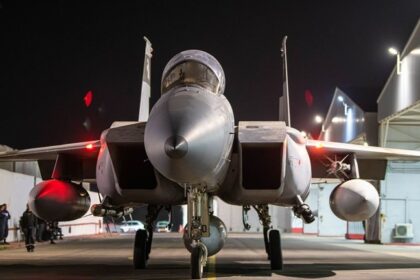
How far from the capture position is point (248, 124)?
30.5 ft

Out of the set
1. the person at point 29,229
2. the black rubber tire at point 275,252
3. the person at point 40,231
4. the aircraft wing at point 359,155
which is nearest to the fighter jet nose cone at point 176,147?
the aircraft wing at point 359,155

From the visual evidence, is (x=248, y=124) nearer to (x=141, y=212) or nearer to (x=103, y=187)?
(x=103, y=187)

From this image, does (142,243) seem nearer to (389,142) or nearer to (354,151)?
(354,151)

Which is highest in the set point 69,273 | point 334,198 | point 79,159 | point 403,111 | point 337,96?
point 337,96

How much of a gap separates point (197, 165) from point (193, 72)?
2207mm

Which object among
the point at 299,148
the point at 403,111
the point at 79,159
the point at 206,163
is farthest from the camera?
the point at 403,111

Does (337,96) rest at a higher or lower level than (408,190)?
higher

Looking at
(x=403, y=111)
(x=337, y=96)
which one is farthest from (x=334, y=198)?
(x=337, y=96)

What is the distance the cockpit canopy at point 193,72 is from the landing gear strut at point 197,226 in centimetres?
156

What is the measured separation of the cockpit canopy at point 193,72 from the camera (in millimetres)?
8852

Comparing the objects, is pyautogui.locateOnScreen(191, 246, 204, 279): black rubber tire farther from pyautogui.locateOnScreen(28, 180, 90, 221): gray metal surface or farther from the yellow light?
the yellow light

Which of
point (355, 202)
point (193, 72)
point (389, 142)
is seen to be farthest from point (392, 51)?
point (193, 72)

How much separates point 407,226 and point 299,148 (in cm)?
1745

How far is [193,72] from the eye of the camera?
889 cm
